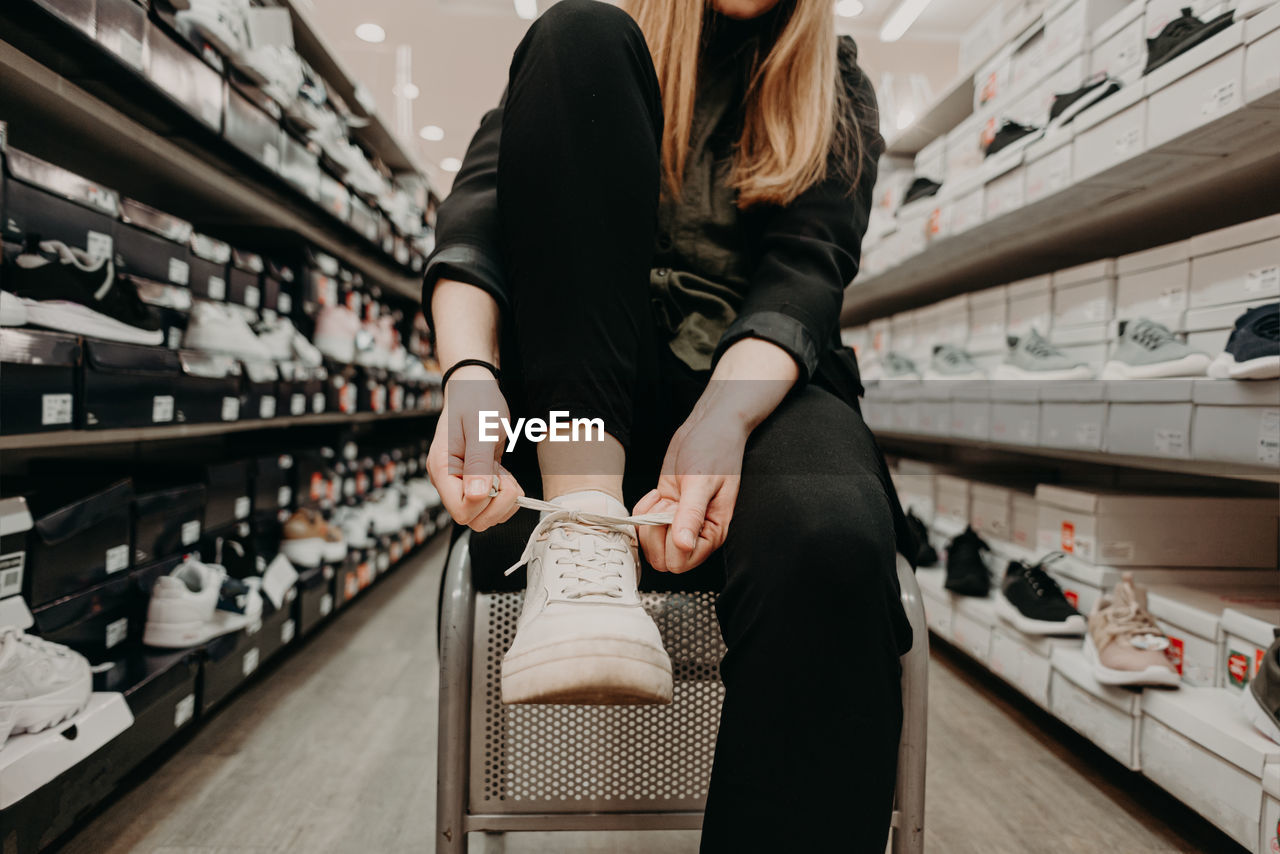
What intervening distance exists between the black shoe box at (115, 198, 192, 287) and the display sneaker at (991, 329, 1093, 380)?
4.89ft

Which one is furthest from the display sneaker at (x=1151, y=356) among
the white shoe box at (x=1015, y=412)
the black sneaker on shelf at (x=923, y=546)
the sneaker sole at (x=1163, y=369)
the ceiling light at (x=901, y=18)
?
the ceiling light at (x=901, y=18)

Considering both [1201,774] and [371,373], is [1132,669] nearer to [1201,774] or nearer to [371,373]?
[1201,774]

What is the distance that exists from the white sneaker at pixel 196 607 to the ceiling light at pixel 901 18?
9.89 ft

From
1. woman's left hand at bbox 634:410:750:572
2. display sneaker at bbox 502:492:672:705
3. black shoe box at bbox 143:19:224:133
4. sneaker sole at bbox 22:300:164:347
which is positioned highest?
black shoe box at bbox 143:19:224:133

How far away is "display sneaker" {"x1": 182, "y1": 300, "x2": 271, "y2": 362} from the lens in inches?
43.9

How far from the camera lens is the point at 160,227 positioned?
107cm

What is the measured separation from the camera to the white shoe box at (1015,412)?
1.17 m

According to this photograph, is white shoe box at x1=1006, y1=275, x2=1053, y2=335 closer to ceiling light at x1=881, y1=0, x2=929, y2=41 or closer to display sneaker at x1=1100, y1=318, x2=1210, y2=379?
display sneaker at x1=1100, y1=318, x2=1210, y2=379

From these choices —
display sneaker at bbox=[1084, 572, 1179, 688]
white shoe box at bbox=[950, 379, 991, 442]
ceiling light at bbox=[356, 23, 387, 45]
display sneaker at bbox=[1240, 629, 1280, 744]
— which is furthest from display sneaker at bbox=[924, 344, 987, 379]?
ceiling light at bbox=[356, 23, 387, 45]

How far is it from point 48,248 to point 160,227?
0.27 meters

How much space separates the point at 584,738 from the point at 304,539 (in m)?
1.15

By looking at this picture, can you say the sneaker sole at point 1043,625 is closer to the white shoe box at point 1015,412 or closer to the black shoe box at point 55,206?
the white shoe box at point 1015,412

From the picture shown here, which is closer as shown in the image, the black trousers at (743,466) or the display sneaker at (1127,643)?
the black trousers at (743,466)

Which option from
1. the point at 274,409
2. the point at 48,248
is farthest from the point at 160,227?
the point at 274,409
